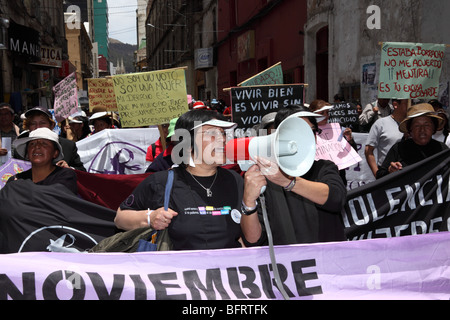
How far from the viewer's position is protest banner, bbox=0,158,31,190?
16.7 ft

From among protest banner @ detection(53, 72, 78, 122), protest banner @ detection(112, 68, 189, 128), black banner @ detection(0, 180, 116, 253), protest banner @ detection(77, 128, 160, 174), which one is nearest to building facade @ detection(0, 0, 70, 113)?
protest banner @ detection(53, 72, 78, 122)

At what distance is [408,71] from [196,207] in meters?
4.29

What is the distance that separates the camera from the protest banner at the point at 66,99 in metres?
8.08

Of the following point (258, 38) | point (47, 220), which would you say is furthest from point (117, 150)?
point (258, 38)

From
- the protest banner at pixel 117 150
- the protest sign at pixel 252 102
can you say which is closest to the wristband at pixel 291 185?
the protest sign at pixel 252 102

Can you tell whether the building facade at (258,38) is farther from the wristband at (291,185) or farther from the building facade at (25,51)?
the wristband at (291,185)

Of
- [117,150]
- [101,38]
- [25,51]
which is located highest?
[101,38]

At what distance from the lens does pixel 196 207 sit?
2.80 metres

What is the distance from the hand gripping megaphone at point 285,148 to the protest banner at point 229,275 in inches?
24.4

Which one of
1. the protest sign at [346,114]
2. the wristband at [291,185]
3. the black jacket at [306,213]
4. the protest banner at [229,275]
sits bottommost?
the protest banner at [229,275]

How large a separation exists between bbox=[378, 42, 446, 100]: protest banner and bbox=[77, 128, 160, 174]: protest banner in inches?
136

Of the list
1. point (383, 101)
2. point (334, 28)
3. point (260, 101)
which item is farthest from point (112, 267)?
point (334, 28)

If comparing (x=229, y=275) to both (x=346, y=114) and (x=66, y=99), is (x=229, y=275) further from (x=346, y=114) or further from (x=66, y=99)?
(x=346, y=114)

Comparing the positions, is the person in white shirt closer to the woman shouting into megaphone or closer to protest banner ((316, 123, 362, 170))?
protest banner ((316, 123, 362, 170))
